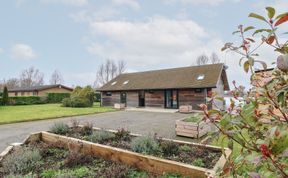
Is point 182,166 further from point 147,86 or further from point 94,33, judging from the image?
point 147,86

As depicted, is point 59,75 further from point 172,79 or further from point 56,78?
point 172,79

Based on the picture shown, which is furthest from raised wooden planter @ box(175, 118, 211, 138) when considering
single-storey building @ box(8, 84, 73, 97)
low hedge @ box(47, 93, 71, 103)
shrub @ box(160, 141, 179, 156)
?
single-storey building @ box(8, 84, 73, 97)

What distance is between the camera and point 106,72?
50094 mm

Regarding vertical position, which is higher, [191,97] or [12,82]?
[12,82]

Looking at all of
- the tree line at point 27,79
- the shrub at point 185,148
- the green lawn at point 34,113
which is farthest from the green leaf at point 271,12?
the tree line at point 27,79

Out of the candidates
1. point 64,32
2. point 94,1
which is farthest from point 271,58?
point 64,32

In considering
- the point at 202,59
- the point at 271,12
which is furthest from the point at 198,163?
the point at 202,59

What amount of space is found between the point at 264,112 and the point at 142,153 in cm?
328

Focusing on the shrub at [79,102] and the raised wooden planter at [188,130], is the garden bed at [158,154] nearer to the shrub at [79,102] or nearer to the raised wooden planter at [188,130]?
the raised wooden planter at [188,130]

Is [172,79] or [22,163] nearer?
[22,163]

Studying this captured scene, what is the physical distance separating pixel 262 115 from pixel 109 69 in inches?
1957

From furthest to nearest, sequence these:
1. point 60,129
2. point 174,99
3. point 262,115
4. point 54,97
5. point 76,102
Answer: point 54,97 → point 76,102 → point 174,99 → point 60,129 → point 262,115

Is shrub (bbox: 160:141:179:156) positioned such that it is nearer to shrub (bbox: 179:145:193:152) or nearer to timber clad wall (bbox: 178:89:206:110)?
shrub (bbox: 179:145:193:152)

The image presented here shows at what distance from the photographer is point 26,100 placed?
2756cm
